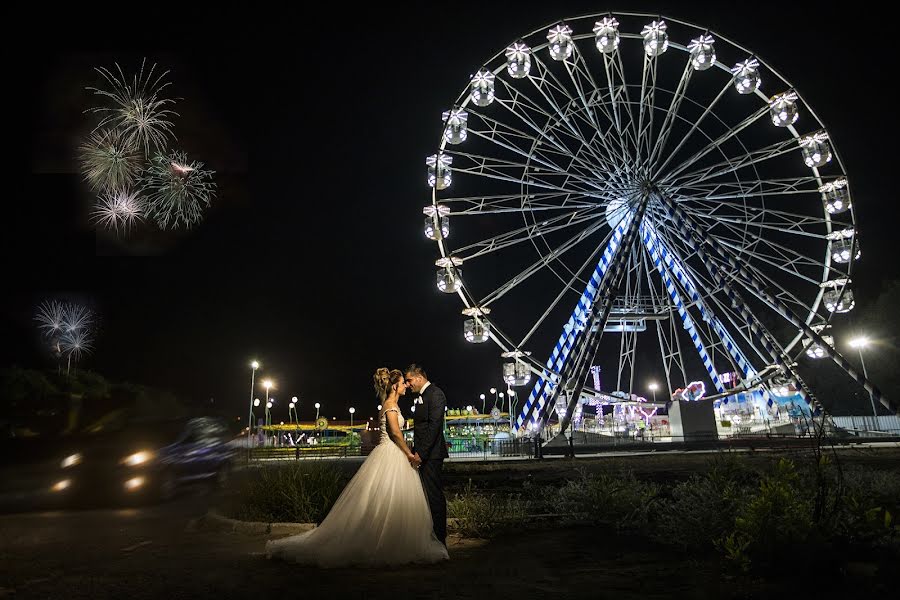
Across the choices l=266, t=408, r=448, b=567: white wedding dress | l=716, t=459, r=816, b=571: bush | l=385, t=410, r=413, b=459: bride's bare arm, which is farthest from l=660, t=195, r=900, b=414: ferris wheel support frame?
l=266, t=408, r=448, b=567: white wedding dress

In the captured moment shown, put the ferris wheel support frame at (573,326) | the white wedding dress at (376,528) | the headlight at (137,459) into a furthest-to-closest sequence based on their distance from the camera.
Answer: the ferris wheel support frame at (573,326)
the headlight at (137,459)
the white wedding dress at (376,528)

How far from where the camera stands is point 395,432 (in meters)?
6.60

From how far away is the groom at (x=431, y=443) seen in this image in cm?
650

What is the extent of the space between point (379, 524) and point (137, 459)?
945cm

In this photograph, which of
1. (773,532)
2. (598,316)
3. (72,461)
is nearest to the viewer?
(773,532)

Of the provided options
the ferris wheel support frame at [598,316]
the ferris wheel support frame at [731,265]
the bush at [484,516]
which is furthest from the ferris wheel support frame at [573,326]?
the bush at [484,516]

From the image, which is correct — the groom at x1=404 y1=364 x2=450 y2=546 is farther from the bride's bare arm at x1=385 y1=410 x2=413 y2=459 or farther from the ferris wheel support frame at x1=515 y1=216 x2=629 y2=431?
the ferris wheel support frame at x1=515 y1=216 x2=629 y2=431

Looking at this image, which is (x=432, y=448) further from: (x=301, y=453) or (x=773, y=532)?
(x=301, y=453)

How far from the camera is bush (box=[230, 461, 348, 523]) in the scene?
8.51m

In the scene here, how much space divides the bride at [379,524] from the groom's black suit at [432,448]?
12 cm

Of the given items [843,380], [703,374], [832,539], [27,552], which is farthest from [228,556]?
[703,374]

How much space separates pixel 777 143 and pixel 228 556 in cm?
2422

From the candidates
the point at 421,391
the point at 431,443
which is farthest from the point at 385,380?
the point at 431,443

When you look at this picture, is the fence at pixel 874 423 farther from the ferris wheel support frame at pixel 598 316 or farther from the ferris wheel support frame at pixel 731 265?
the ferris wheel support frame at pixel 598 316
